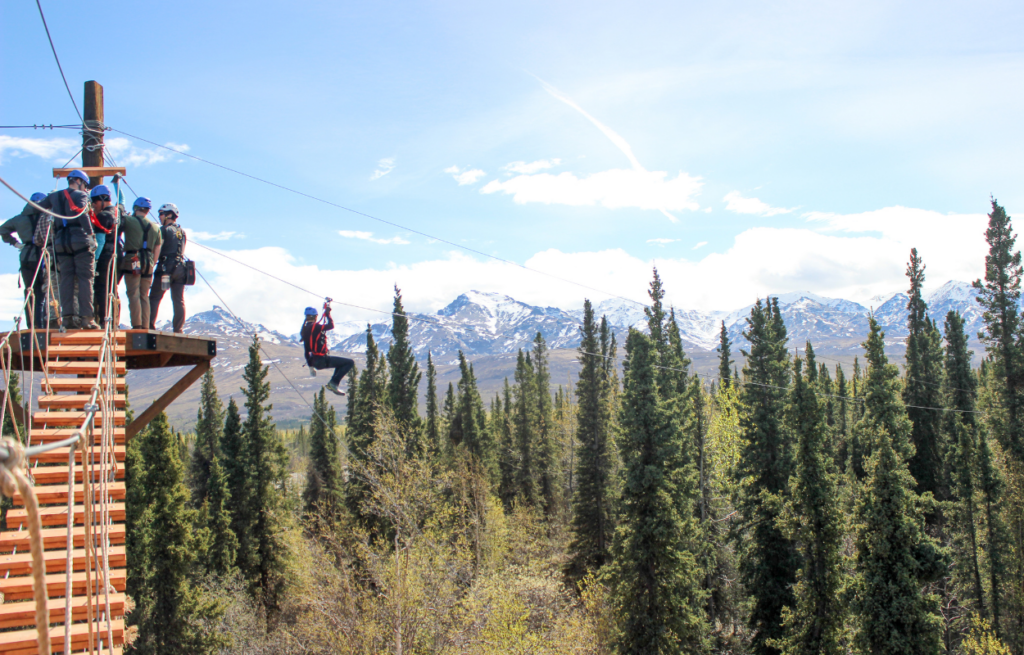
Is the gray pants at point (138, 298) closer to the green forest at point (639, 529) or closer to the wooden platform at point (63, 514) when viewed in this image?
the wooden platform at point (63, 514)

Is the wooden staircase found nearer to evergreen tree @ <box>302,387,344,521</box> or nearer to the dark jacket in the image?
the dark jacket

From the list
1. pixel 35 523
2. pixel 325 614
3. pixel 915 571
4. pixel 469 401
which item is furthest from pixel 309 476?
pixel 35 523

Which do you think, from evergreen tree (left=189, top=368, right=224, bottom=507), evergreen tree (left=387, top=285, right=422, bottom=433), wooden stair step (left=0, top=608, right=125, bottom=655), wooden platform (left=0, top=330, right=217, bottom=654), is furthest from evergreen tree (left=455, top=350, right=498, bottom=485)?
wooden stair step (left=0, top=608, right=125, bottom=655)

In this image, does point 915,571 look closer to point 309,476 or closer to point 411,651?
point 411,651

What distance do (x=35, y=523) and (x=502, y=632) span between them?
924 inches

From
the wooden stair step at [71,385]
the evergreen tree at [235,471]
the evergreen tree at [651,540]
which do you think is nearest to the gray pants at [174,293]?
the wooden stair step at [71,385]

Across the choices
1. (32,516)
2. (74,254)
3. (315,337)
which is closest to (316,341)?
(315,337)

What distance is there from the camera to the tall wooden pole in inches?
372

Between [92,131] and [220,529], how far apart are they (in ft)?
100

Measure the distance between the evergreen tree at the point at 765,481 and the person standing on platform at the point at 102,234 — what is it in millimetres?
23548

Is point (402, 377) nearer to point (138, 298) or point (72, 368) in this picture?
point (138, 298)

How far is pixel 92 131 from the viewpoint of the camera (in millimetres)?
9469

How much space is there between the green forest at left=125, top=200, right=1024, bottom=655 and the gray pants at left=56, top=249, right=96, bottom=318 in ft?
41.4

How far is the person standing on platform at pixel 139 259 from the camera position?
913cm
